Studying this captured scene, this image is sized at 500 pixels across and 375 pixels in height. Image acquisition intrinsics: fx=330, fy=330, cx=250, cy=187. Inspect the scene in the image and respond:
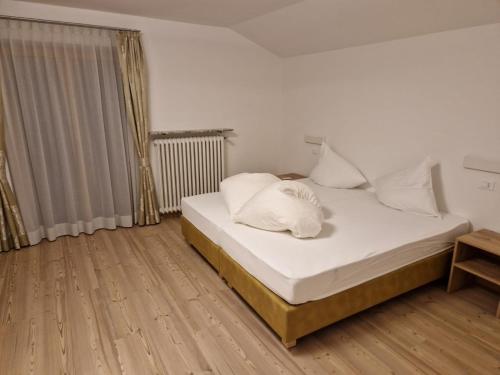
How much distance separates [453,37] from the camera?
2.70m

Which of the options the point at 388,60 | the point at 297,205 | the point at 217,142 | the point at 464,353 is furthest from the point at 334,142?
the point at 464,353

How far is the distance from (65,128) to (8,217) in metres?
1.03

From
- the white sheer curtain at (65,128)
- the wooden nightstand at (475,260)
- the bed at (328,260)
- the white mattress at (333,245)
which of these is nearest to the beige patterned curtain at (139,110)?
the white sheer curtain at (65,128)

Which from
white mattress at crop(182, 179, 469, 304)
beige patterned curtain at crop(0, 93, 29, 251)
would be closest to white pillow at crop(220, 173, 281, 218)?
white mattress at crop(182, 179, 469, 304)

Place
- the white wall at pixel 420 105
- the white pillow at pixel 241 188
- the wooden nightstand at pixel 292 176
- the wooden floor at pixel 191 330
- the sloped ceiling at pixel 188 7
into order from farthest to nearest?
the wooden nightstand at pixel 292 176 → the sloped ceiling at pixel 188 7 → the white pillow at pixel 241 188 → the white wall at pixel 420 105 → the wooden floor at pixel 191 330

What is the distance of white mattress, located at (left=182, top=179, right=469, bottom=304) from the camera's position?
199 centimetres

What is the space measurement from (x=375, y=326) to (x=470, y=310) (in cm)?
77

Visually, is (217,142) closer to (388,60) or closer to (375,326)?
(388,60)

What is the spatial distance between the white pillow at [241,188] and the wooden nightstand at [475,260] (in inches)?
63.7

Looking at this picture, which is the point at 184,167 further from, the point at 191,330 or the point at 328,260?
the point at 328,260

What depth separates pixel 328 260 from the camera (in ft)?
6.84

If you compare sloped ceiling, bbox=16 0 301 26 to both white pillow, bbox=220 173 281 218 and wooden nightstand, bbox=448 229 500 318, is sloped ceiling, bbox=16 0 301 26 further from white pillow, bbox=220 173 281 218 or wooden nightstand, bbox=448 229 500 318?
wooden nightstand, bbox=448 229 500 318

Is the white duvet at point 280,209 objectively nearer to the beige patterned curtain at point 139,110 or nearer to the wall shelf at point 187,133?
the beige patterned curtain at point 139,110

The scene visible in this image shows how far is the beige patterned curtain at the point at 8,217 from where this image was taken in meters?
3.14
